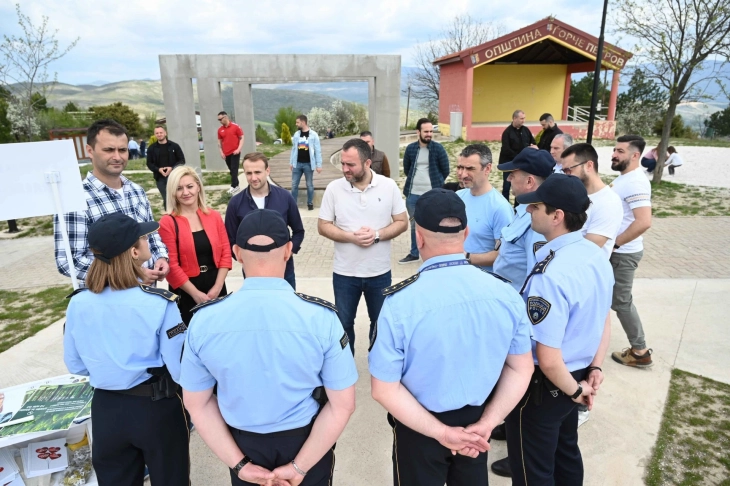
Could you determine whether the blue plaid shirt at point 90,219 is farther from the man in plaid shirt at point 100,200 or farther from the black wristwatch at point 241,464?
the black wristwatch at point 241,464

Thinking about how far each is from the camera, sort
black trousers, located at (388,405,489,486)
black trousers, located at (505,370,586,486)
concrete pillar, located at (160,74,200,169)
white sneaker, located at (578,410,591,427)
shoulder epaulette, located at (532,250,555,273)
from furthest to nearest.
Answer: concrete pillar, located at (160,74,200,169) → white sneaker, located at (578,410,591,427) → black trousers, located at (505,370,586,486) → shoulder epaulette, located at (532,250,555,273) → black trousers, located at (388,405,489,486)

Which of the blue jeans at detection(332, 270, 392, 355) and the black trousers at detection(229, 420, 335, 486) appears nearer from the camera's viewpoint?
the black trousers at detection(229, 420, 335, 486)

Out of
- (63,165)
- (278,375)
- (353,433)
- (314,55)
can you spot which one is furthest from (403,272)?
(314,55)

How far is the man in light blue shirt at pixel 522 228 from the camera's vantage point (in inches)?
114

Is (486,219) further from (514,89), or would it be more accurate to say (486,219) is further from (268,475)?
(514,89)

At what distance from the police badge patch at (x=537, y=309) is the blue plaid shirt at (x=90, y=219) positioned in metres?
2.57

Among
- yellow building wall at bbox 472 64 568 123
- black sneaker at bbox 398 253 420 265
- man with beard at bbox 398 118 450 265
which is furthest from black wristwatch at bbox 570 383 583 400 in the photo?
yellow building wall at bbox 472 64 568 123

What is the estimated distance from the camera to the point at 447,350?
171cm

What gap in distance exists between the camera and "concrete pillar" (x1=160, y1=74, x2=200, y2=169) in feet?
42.5

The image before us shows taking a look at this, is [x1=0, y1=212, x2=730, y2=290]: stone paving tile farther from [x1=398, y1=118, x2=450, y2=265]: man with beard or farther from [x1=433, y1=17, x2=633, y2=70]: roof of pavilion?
[x1=433, y1=17, x2=633, y2=70]: roof of pavilion

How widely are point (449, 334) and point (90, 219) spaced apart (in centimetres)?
272

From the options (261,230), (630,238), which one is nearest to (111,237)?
(261,230)

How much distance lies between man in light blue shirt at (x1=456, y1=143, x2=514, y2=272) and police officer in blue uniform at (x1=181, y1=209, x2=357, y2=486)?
6.16ft

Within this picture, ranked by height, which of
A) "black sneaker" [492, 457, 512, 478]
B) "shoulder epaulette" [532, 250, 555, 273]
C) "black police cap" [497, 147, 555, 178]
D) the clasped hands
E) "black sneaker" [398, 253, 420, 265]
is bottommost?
"black sneaker" [492, 457, 512, 478]
